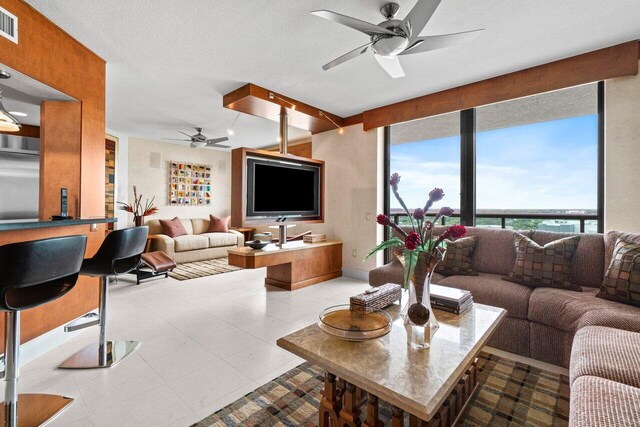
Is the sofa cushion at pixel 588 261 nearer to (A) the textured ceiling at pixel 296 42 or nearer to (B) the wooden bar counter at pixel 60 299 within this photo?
(A) the textured ceiling at pixel 296 42

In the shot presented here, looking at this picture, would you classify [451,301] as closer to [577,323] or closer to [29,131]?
[577,323]

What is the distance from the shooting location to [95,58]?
2801 mm

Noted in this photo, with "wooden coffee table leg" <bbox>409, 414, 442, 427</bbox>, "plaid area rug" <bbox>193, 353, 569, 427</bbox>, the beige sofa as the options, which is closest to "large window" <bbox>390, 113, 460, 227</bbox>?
"plaid area rug" <bbox>193, 353, 569, 427</bbox>

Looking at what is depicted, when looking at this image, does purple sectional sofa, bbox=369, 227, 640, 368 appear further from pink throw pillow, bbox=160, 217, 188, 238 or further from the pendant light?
pink throw pillow, bbox=160, 217, 188, 238

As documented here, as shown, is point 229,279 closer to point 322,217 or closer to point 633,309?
point 322,217

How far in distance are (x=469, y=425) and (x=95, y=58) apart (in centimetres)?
427

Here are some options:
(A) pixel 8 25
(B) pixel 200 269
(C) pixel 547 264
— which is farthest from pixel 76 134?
(C) pixel 547 264

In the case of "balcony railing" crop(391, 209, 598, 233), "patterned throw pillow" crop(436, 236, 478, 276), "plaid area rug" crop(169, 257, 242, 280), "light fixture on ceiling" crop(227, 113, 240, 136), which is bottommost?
"plaid area rug" crop(169, 257, 242, 280)

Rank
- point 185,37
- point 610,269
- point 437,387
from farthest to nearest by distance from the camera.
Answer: point 185,37 → point 610,269 → point 437,387

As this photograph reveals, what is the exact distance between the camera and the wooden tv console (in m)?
3.43

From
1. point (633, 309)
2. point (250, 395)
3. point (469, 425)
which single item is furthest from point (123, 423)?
point (633, 309)

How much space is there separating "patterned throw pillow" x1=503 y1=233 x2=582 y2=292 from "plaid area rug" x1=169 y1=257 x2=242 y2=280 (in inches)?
171

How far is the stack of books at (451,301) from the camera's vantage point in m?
1.69

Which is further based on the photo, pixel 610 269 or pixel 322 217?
pixel 322 217
